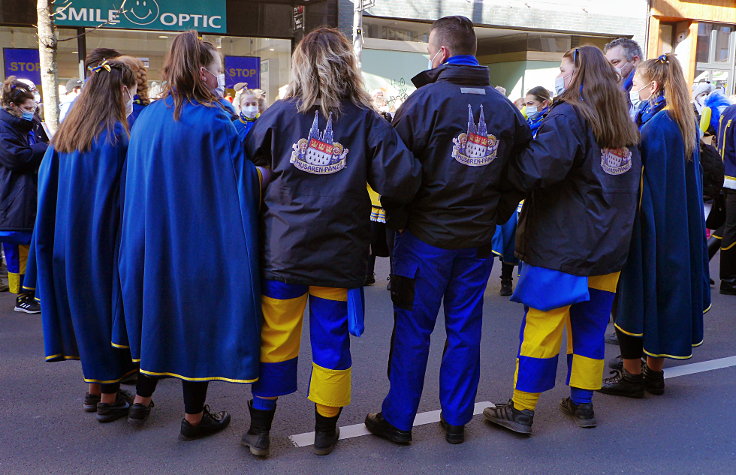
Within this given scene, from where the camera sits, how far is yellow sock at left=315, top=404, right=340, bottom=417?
11.1 feet

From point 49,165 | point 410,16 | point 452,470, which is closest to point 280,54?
point 410,16

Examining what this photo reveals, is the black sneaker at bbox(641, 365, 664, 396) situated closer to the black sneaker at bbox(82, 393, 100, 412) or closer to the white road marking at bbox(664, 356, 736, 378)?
the white road marking at bbox(664, 356, 736, 378)

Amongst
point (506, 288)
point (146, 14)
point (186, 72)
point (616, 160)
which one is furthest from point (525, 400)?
point (146, 14)

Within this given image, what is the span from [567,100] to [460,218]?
82cm

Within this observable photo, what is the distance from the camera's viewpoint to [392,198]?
3262 mm

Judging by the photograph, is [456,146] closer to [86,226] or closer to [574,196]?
[574,196]

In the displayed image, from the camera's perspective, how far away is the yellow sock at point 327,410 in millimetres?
3372

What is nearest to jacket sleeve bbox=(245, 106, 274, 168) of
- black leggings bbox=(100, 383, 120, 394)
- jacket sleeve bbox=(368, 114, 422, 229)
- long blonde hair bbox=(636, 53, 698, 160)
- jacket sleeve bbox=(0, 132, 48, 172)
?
jacket sleeve bbox=(368, 114, 422, 229)

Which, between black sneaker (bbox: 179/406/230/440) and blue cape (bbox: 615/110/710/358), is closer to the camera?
black sneaker (bbox: 179/406/230/440)

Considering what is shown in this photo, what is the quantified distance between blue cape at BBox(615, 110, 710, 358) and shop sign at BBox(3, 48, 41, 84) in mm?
11521

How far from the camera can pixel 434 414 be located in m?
3.93

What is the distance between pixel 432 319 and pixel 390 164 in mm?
814

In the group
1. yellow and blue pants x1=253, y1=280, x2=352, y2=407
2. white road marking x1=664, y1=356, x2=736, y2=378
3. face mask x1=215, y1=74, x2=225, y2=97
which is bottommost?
white road marking x1=664, y1=356, x2=736, y2=378

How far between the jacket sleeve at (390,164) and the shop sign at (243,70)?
11.2 meters
